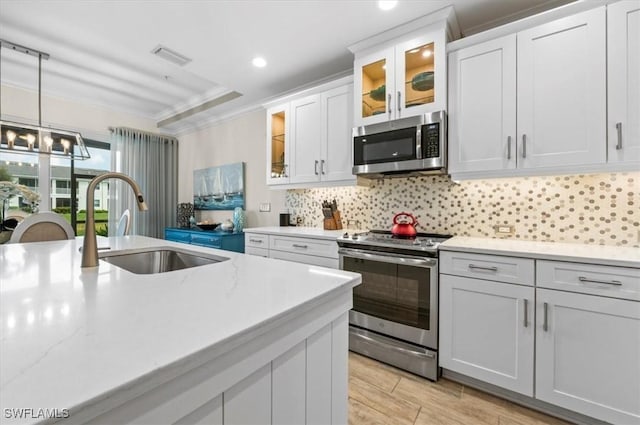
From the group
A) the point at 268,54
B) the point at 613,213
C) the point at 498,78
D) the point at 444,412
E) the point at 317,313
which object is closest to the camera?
the point at 317,313

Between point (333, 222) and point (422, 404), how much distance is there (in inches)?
65.3

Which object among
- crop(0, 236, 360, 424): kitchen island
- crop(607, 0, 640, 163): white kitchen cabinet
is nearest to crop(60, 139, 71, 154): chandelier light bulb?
crop(0, 236, 360, 424): kitchen island

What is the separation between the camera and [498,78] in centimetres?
190

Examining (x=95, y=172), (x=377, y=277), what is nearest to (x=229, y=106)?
(x=95, y=172)

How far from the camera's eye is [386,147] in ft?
7.49

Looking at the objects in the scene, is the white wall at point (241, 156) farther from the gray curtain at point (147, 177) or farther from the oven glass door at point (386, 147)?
the oven glass door at point (386, 147)

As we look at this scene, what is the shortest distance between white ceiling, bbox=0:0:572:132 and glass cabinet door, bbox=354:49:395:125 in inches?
7.9

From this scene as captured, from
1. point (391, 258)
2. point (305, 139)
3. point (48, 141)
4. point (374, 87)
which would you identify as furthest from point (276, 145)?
point (48, 141)

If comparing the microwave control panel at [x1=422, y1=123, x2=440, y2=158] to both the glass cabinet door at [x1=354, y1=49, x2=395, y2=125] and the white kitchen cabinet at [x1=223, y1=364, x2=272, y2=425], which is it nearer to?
the glass cabinet door at [x1=354, y1=49, x2=395, y2=125]

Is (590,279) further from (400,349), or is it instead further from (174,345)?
(174,345)

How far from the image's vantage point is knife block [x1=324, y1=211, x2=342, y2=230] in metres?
2.88

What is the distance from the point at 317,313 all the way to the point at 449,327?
1428 millimetres

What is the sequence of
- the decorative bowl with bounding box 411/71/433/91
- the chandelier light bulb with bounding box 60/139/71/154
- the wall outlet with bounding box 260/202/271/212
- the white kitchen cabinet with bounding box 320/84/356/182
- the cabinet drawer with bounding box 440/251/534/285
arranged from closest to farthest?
the cabinet drawer with bounding box 440/251/534/285 < the decorative bowl with bounding box 411/71/433/91 < the chandelier light bulb with bounding box 60/139/71/154 < the white kitchen cabinet with bounding box 320/84/356/182 < the wall outlet with bounding box 260/202/271/212

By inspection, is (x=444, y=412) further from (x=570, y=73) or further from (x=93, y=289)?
(x=570, y=73)
